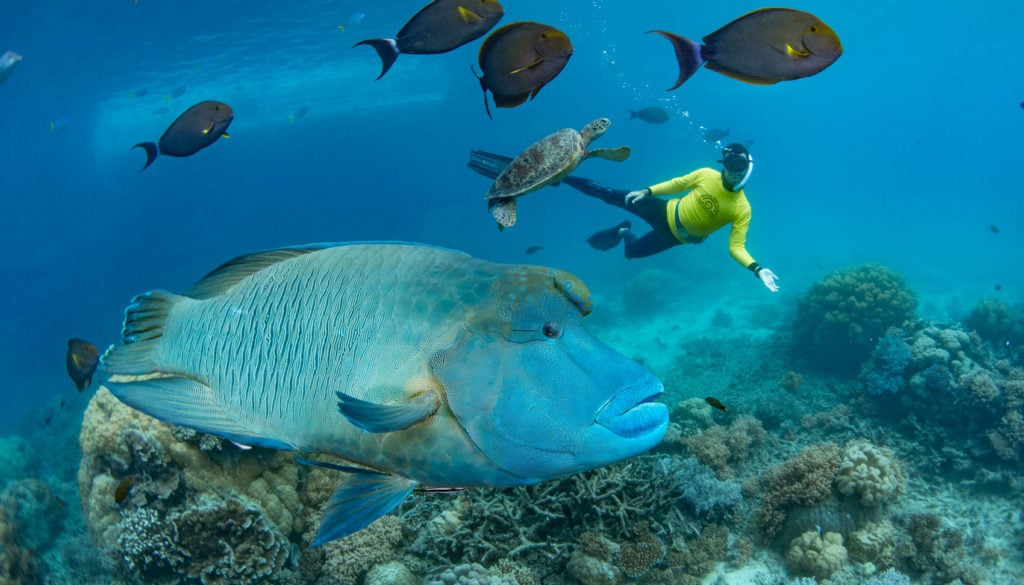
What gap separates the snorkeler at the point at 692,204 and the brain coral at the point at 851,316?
19.6ft

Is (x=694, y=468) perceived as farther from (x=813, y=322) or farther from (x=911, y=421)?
(x=813, y=322)

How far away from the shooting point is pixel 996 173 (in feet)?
395

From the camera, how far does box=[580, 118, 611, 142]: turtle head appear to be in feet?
11.5

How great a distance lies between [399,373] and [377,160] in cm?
9077

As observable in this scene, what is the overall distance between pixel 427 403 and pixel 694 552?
4430 millimetres

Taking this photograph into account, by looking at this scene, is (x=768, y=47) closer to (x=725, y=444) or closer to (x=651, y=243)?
(x=725, y=444)

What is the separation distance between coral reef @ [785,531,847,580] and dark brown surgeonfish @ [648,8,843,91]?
13.4 feet

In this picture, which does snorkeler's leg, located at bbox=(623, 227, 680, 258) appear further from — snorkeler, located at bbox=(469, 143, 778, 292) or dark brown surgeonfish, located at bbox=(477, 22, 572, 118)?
dark brown surgeonfish, located at bbox=(477, 22, 572, 118)

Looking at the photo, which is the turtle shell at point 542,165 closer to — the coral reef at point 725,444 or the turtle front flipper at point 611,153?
the turtle front flipper at point 611,153

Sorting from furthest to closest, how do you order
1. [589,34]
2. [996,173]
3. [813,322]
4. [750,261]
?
1. [996,173]
2. [589,34]
3. [813,322]
4. [750,261]

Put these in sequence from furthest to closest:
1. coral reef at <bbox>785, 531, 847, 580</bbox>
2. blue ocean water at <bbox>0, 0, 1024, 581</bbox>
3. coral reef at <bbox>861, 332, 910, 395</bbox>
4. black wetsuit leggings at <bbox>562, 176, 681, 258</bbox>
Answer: blue ocean water at <bbox>0, 0, 1024, 581</bbox>, coral reef at <bbox>861, 332, 910, 395</bbox>, black wetsuit leggings at <bbox>562, 176, 681, 258</bbox>, coral reef at <bbox>785, 531, 847, 580</bbox>

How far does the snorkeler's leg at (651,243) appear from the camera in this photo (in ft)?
29.1

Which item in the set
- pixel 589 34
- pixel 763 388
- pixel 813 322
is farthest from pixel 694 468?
pixel 589 34

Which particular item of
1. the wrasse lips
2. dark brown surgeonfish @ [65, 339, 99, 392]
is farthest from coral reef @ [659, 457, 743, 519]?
dark brown surgeonfish @ [65, 339, 99, 392]
